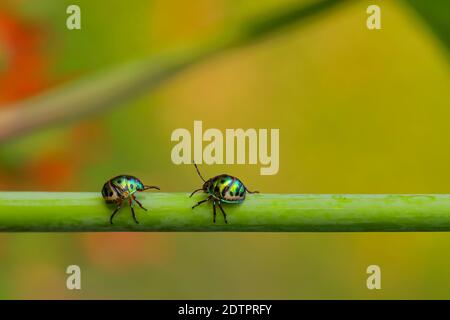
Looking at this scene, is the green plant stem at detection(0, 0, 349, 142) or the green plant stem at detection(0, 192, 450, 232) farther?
the green plant stem at detection(0, 0, 349, 142)

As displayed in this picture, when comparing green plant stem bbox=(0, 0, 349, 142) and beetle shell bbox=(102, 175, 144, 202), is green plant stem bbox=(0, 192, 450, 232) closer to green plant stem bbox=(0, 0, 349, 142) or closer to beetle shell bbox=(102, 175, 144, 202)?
beetle shell bbox=(102, 175, 144, 202)

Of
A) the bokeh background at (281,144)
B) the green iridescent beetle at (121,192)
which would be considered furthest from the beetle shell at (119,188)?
the bokeh background at (281,144)

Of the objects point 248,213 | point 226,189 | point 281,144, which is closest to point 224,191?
point 226,189

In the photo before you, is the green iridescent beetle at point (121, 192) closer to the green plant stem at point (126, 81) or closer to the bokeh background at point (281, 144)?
the green plant stem at point (126, 81)

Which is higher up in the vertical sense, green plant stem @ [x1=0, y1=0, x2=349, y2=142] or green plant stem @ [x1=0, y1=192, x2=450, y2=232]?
green plant stem @ [x1=0, y1=0, x2=349, y2=142]

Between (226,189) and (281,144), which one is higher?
(281,144)

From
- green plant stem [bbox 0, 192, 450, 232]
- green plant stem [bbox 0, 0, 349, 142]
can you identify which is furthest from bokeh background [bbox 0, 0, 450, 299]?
green plant stem [bbox 0, 192, 450, 232]

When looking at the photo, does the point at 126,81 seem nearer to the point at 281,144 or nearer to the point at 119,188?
the point at 119,188
